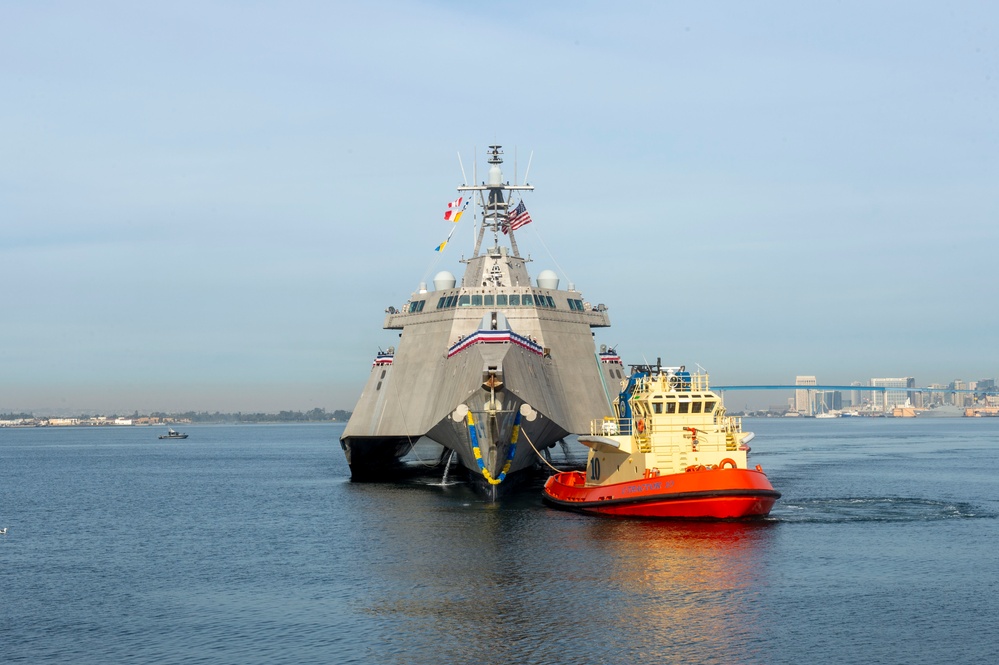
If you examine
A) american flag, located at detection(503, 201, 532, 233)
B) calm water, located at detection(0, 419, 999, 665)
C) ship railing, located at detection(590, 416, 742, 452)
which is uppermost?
american flag, located at detection(503, 201, 532, 233)

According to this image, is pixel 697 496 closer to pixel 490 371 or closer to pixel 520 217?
pixel 490 371

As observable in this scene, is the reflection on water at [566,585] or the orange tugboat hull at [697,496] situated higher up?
the orange tugboat hull at [697,496]

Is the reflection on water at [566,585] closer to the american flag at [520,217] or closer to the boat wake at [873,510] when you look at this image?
the boat wake at [873,510]

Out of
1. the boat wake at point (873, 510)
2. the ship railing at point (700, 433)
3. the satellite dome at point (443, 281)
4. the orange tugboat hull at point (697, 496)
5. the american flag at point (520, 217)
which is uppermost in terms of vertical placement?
the american flag at point (520, 217)

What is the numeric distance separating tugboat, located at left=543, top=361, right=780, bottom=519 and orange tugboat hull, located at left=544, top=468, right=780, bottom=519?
4 cm

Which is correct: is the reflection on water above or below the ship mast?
below

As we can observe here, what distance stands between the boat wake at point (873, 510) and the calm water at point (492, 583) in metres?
0.26

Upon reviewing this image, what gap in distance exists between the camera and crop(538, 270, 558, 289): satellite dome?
71812 millimetres

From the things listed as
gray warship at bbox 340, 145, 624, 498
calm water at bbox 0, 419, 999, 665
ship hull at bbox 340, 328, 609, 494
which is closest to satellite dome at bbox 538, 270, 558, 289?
gray warship at bbox 340, 145, 624, 498

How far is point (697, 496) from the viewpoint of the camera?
4275 cm

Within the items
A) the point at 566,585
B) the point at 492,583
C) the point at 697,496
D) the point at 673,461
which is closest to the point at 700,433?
the point at 673,461

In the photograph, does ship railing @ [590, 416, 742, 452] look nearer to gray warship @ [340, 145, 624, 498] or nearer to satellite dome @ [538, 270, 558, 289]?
gray warship @ [340, 145, 624, 498]

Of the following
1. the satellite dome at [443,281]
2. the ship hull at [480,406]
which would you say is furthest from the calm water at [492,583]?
the satellite dome at [443,281]

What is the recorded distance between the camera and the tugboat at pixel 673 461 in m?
42.9
